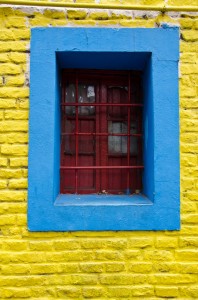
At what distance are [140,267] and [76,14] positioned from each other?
206cm

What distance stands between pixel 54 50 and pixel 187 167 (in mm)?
1397

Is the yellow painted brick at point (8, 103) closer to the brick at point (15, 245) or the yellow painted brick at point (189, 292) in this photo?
the brick at point (15, 245)

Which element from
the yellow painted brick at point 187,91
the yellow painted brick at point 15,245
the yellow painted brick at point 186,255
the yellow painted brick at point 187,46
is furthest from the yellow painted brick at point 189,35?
the yellow painted brick at point 15,245

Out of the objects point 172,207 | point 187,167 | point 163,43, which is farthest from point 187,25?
point 172,207

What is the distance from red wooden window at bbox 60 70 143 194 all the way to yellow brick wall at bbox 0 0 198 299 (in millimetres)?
447

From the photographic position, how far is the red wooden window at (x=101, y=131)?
9.37 feet

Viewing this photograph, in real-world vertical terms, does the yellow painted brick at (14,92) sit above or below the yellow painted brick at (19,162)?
above

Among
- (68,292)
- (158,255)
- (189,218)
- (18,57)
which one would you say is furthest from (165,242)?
(18,57)

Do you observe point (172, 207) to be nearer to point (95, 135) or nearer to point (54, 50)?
point (95, 135)

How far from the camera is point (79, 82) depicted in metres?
2.92

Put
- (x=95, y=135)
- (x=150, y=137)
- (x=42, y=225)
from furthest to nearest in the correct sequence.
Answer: (x=95, y=135) → (x=150, y=137) → (x=42, y=225)

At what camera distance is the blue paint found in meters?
2.48

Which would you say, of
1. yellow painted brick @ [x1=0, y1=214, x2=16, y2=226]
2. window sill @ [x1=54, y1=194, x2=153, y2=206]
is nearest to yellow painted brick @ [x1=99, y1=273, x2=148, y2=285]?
window sill @ [x1=54, y1=194, x2=153, y2=206]

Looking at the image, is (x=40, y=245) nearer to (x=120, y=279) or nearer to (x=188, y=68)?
(x=120, y=279)
